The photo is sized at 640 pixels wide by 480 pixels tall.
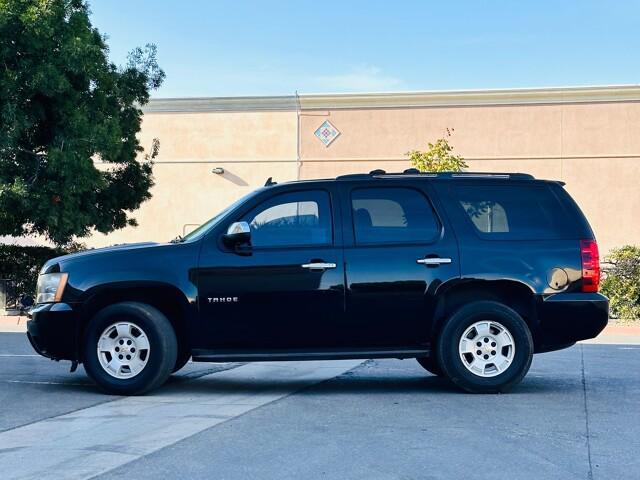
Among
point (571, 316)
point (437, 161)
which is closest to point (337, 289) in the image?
point (571, 316)

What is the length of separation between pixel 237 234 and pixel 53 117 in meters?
14.0

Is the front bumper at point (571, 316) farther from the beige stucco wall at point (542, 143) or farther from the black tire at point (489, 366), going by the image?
the beige stucco wall at point (542, 143)

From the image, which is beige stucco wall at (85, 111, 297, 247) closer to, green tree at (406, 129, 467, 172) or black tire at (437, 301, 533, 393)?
green tree at (406, 129, 467, 172)

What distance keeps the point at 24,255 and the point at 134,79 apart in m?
5.04

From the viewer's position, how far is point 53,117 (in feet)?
71.6

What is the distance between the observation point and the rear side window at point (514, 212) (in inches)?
368

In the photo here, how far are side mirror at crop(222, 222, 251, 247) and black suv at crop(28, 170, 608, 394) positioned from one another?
18 mm

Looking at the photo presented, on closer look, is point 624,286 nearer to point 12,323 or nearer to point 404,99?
point 12,323

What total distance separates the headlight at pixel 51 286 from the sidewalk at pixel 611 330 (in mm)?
9368

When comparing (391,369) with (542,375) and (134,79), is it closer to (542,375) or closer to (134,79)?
(542,375)

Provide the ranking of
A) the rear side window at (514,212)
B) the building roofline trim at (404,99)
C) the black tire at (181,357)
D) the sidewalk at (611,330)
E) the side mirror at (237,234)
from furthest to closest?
1. the building roofline trim at (404,99)
2. the sidewalk at (611,330)
3. the black tire at (181,357)
4. the rear side window at (514,212)
5. the side mirror at (237,234)

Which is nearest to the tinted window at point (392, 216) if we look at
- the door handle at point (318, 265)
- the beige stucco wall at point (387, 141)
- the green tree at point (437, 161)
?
the door handle at point (318, 265)

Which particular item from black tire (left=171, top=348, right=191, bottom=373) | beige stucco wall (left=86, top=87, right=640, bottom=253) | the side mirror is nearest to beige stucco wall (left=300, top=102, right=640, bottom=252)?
beige stucco wall (left=86, top=87, right=640, bottom=253)

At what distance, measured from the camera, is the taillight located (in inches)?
363
